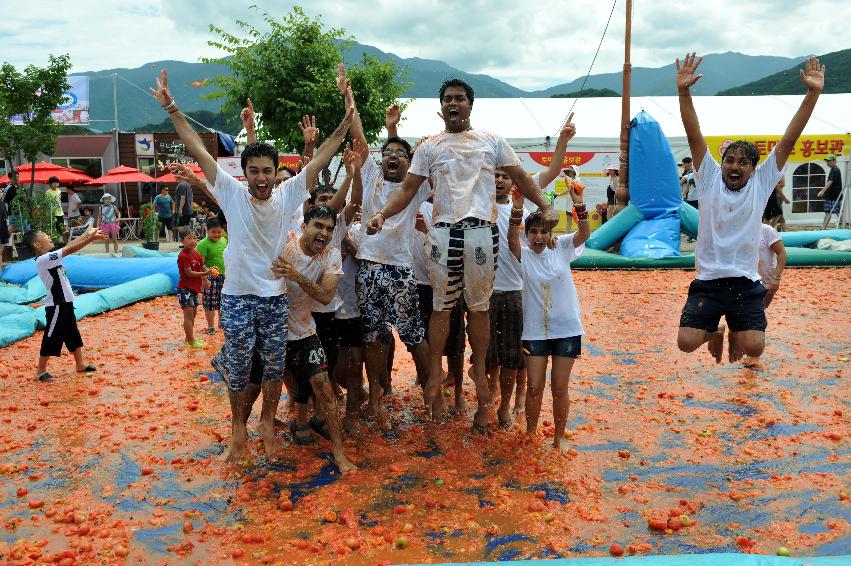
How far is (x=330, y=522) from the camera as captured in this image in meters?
4.91

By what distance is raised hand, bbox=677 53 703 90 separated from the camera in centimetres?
616

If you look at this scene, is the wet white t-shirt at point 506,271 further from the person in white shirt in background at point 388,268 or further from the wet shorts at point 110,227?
the wet shorts at point 110,227

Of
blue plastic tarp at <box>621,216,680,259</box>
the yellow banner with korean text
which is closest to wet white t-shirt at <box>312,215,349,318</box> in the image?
blue plastic tarp at <box>621,216,680,259</box>

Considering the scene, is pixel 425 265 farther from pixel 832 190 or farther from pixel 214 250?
pixel 832 190

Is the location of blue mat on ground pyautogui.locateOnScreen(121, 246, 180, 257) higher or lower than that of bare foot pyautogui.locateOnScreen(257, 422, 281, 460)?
higher

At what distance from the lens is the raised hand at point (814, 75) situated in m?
6.08

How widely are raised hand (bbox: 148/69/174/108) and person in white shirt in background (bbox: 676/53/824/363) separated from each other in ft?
12.8

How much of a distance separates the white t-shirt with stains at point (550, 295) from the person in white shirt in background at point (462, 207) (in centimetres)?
28

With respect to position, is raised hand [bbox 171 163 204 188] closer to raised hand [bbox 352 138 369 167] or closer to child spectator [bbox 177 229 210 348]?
raised hand [bbox 352 138 369 167]

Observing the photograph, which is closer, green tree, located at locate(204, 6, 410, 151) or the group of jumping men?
the group of jumping men

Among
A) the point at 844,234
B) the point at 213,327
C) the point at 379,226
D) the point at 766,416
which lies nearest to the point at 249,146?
the point at 379,226

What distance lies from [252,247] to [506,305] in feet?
7.18

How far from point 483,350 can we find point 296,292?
1590 millimetres

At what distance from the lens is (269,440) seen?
240 inches
